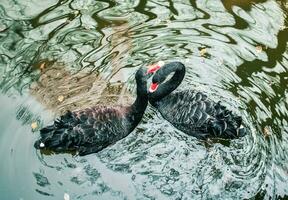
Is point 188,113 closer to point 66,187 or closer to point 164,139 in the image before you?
point 164,139

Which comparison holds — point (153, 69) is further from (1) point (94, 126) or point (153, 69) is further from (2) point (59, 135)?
(2) point (59, 135)

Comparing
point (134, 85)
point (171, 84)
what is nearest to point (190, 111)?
point (171, 84)

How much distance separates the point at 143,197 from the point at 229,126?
1215 mm

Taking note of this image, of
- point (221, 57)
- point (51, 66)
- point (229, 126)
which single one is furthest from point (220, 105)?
point (51, 66)

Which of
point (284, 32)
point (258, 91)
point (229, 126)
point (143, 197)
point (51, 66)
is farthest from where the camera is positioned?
point (284, 32)

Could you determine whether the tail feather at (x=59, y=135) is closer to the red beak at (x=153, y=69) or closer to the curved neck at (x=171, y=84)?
the red beak at (x=153, y=69)

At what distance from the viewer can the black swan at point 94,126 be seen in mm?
5516

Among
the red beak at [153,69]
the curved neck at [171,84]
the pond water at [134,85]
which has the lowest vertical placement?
the pond water at [134,85]

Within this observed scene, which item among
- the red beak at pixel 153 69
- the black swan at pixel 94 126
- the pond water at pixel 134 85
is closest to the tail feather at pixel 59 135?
the black swan at pixel 94 126

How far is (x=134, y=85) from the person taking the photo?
256 inches

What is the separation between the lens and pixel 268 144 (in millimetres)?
5727

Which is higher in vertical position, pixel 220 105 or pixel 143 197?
pixel 220 105

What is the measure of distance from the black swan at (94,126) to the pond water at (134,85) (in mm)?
124

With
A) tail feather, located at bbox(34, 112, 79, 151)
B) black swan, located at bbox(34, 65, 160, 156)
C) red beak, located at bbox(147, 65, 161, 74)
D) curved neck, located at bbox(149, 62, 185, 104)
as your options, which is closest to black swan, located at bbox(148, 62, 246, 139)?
curved neck, located at bbox(149, 62, 185, 104)
